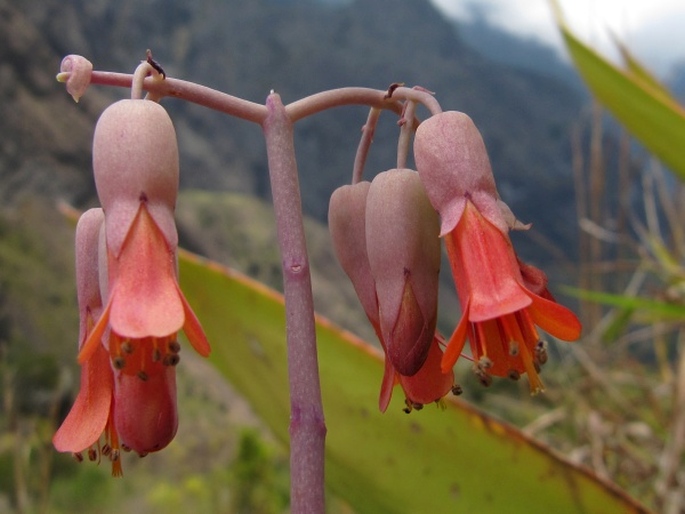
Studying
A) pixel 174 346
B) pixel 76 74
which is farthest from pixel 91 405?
pixel 76 74

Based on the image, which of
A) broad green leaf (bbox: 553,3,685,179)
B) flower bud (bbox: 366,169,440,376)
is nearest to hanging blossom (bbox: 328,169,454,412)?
flower bud (bbox: 366,169,440,376)

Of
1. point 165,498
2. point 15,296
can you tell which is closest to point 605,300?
point 165,498

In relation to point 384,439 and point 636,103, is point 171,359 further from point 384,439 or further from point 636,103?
point 636,103

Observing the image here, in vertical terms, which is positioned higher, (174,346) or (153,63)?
(153,63)

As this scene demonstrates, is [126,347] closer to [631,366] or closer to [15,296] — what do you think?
[631,366]

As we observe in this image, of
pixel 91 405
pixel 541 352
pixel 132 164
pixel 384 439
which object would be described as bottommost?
pixel 384 439

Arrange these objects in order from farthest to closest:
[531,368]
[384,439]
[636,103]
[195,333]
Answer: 1. [636,103]
2. [384,439]
3. [531,368]
4. [195,333]
